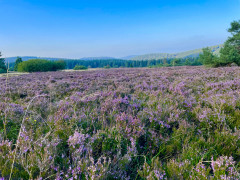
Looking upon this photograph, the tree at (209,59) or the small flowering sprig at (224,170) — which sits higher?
the tree at (209,59)

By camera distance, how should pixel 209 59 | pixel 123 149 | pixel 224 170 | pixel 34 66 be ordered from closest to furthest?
pixel 224 170, pixel 123 149, pixel 209 59, pixel 34 66

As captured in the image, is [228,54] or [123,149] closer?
[123,149]

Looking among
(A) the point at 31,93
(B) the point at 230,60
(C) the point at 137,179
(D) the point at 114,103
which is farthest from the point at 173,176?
(B) the point at 230,60

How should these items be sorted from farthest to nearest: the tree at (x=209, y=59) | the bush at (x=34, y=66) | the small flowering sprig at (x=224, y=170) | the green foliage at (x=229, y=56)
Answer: the bush at (x=34, y=66) → the tree at (x=209, y=59) → the green foliage at (x=229, y=56) → the small flowering sprig at (x=224, y=170)

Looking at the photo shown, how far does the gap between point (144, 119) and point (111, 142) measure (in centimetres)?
106

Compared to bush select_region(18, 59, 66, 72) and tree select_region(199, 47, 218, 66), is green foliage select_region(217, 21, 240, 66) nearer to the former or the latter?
tree select_region(199, 47, 218, 66)

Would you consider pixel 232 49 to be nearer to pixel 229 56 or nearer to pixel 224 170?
pixel 229 56

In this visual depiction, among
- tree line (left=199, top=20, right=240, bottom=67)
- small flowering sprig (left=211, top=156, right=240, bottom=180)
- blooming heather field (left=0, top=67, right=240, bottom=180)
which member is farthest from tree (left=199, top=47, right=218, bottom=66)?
small flowering sprig (left=211, top=156, right=240, bottom=180)

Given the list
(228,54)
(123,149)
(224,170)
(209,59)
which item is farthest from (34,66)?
(224,170)

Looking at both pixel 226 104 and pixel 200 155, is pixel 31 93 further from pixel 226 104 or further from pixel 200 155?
pixel 226 104

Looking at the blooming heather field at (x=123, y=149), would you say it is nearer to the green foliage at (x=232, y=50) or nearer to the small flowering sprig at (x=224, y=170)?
the small flowering sprig at (x=224, y=170)

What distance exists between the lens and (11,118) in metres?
2.69

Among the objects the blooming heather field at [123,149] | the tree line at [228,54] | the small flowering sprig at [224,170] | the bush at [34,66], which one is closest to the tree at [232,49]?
the tree line at [228,54]

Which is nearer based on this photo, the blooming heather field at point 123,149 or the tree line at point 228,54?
the blooming heather field at point 123,149
